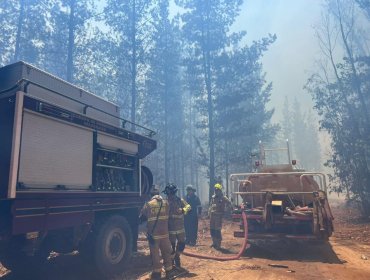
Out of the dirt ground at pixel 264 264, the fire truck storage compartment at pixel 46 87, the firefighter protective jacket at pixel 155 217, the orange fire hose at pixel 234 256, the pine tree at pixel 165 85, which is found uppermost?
the pine tree at pixel 165 85

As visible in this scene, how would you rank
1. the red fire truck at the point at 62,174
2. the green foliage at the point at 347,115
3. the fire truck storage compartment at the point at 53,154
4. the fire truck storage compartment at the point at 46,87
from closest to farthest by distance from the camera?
the red fire truck at the point at 62,174 < the fire truck storage compartment at the point at 53,154 < the fire truck storage compartment at the point at 46,87 < the green foliage at the point at 347,115

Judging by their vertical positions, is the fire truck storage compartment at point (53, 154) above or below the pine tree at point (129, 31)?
below

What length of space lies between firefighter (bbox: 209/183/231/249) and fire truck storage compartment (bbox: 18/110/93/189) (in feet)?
15.6

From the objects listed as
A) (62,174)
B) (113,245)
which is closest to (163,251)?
(113,245)

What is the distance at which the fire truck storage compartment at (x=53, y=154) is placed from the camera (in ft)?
16.8

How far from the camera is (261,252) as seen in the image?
9.02m

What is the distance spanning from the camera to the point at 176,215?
741 cm

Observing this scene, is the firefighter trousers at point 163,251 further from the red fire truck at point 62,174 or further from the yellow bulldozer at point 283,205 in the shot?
the yellow bulldozer at point 283,205

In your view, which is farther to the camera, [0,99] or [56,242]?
[56,242]

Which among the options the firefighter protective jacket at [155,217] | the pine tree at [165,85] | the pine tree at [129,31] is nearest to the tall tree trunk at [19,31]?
the pine tree at [129,31]

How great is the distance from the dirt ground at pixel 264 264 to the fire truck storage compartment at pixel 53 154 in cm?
226

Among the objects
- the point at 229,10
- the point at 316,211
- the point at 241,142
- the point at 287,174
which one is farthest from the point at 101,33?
the point at 316,211

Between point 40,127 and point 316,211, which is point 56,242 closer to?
point 40,127

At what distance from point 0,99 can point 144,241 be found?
7565mm
